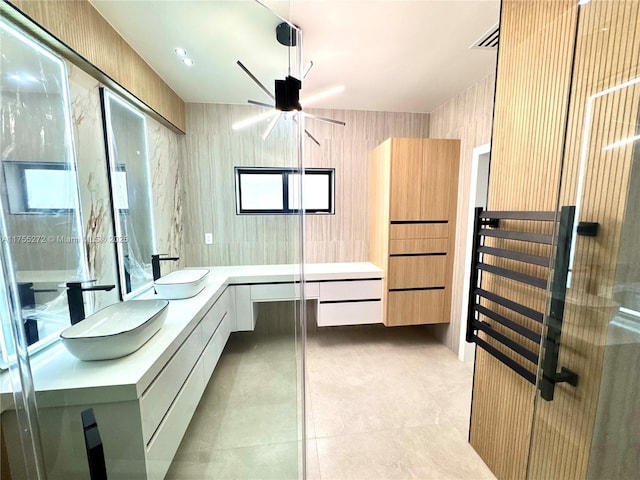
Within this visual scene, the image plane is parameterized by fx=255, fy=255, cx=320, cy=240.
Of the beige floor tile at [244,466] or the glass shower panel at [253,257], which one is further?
the glass shower panel at [253,257]

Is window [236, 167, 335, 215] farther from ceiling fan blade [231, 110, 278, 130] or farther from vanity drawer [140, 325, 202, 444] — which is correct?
vanity drawer [140, 325, 202, 444]

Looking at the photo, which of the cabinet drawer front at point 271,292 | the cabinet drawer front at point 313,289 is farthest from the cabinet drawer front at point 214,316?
the cabinet drawer front at point 313,289

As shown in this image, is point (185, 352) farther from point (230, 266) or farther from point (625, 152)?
point (625, 152)

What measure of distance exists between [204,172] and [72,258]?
4.00ft

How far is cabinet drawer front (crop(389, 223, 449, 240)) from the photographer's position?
8.39 feet

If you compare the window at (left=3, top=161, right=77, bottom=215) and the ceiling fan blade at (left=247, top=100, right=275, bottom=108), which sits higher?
the ceiling fan blade at (left=247, top=100, right=275, bottom=108)

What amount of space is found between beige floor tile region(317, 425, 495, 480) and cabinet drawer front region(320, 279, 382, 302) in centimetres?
120

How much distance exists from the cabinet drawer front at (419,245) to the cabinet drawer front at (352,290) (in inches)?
16.1

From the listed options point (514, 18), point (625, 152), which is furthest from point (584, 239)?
point (514, 18)

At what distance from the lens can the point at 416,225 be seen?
2574mm

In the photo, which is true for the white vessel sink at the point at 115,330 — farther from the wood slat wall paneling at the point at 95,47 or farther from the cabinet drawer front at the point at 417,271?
the cabinet drawer front at the point at 417,271

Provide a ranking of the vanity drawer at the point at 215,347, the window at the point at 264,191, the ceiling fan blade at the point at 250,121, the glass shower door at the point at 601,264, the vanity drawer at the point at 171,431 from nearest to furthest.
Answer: the glass shower door at the point at 601,264
the vanity drawer at the point at 171,431
the vanity drawer at the point at 215,347
the ceiling fan blade at the point at 250,121
the window at the point at 264,191

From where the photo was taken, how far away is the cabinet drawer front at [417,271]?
2615 millimetres

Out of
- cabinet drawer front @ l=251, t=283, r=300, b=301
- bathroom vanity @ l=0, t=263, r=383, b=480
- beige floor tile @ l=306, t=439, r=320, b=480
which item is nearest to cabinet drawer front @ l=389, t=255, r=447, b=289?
cabinet drawer front @ l=251, t=283, r=300, b=301
